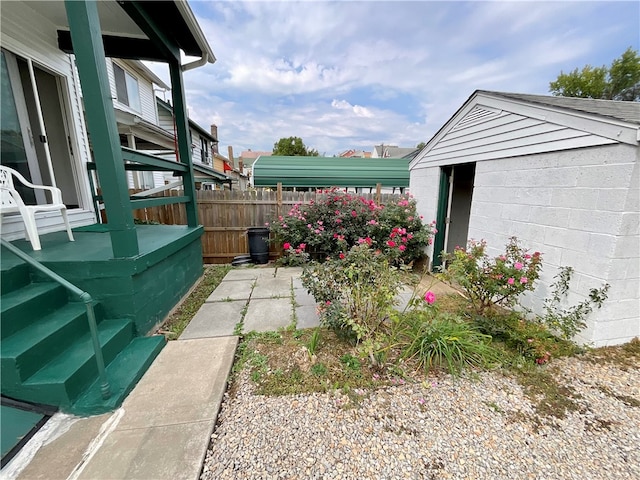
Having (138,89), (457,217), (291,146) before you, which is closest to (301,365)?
(457,217)

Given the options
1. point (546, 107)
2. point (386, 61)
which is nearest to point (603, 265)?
point (546, 107)

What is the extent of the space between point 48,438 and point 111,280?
1198mm

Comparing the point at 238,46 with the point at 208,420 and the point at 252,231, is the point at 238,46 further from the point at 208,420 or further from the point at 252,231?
the point at 208,420

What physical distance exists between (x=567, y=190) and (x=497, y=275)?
4.01 ft

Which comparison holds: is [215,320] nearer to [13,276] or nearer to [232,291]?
[232,291]

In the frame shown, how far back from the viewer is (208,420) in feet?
5.71

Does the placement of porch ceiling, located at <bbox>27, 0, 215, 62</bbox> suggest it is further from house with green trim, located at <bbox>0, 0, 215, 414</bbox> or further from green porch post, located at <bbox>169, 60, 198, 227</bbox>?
green porch post, located at <bbox>169, 60, 198, 227</bbox>

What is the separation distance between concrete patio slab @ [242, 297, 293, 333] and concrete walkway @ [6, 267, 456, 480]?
6 centimetres

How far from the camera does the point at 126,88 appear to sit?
29.5 feet

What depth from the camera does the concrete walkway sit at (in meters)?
1.42

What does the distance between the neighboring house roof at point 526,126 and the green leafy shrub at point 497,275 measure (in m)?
1.26

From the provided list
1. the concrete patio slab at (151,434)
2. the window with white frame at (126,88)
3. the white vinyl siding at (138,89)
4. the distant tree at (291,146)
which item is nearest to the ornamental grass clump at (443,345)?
the concrete patio slab at (151,434)

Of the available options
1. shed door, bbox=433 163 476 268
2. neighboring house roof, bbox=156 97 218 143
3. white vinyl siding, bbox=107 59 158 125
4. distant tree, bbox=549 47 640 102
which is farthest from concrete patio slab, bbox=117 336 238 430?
distant tree, bbox=549 47 640 102

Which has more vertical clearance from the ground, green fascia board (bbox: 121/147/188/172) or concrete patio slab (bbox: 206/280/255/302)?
green fascia board (bbox: 121/147/188/172)
